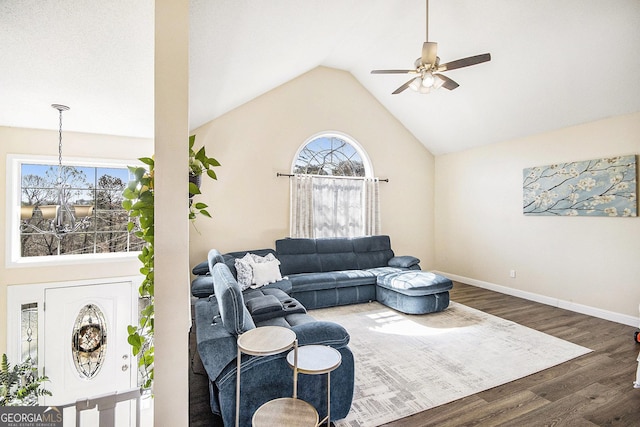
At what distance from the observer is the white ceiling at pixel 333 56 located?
1.68 meters

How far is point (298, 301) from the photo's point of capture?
4.02 meters

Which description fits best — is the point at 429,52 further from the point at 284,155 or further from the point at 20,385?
the point at 20,385

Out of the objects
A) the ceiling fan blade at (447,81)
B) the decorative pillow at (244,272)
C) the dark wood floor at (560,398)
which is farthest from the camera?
the decorative pillow at (244,272)

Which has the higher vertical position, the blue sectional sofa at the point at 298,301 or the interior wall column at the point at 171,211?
the interior wall column at the point at 171,211

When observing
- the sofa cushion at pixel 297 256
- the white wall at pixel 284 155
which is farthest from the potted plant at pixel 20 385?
the sofa cushion at pixel 297 256

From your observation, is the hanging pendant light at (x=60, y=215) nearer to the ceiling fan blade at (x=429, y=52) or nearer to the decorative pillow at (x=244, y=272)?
the decorative pillow at (x=244, y=272)

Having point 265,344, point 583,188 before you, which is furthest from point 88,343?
point 583,188

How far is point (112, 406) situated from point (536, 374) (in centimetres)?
313

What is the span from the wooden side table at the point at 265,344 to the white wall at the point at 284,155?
303 cm

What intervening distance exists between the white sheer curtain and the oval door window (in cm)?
283

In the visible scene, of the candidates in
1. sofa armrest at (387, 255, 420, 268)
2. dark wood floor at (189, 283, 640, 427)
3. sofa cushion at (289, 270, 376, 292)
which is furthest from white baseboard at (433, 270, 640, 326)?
sofa cushion at (289, 270, 376, 292)

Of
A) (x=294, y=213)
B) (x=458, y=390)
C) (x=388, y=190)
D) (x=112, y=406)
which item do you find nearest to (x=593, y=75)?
(x=388, y=190)

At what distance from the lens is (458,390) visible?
7.57 feet

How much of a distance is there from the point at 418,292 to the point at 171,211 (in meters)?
3.34
